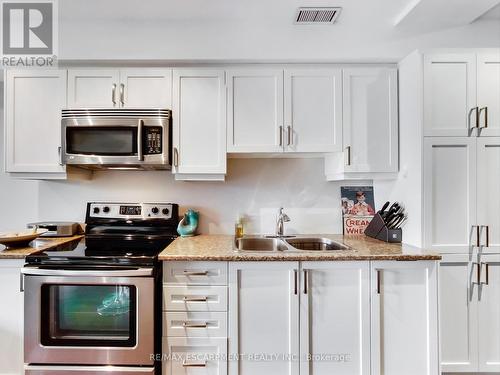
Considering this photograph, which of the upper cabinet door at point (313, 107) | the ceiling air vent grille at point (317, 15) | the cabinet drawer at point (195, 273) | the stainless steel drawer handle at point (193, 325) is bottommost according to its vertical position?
the stainless steel drawer handle at point (193, 325)

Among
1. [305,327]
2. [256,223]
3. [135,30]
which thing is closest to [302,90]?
[256,223]

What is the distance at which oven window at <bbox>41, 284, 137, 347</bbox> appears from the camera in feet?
5.93

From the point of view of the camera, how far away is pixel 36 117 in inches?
89.1

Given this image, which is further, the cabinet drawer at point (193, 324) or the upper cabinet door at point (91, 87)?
the upper cabinet door at point (91, 87)

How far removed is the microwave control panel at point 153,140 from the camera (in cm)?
220

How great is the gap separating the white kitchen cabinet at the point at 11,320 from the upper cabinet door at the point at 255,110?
59.1 inches

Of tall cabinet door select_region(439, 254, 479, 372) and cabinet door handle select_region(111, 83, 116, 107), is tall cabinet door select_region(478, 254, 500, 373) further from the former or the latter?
cabinet door handle select_region(111, 83, 116, 107)

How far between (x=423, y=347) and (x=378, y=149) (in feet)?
4.07

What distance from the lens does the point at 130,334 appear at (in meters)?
1.80

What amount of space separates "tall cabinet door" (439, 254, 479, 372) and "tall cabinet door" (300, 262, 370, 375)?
0.53 m

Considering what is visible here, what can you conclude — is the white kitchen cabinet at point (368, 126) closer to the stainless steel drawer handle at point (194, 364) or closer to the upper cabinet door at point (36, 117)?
the stainless steel drawer handle at point (194, 364)

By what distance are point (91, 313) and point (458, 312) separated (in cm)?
214

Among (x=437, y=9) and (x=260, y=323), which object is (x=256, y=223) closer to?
(x=260, y=323)

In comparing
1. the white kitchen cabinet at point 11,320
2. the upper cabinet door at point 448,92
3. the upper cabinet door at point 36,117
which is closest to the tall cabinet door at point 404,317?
the upper cabinet door at point 448,92
